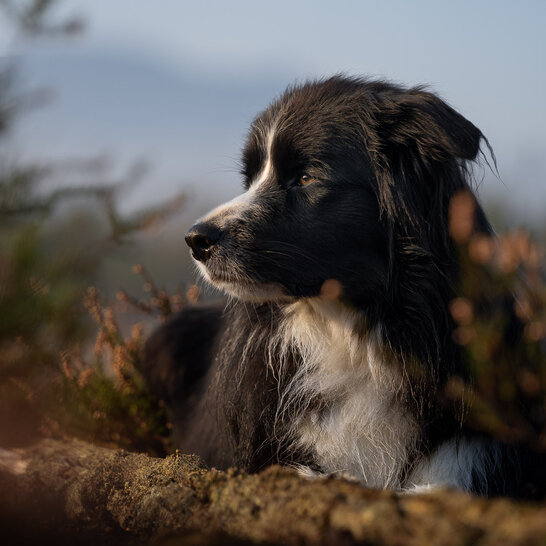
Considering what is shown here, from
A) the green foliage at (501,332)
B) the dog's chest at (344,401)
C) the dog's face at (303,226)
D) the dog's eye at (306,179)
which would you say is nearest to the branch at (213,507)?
the green foliage at (501,332)

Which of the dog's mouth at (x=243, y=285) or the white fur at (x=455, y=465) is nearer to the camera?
the white fur at (x=455, y=465)

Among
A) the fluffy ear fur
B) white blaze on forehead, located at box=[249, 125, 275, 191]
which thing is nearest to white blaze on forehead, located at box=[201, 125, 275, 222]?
white blaze on forehead, located at box=[249, 125, 275, 191]

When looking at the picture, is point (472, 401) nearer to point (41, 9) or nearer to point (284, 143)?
point (284, 143)

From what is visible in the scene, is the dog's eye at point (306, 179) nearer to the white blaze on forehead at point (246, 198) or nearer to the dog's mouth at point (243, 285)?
the white blaze on forehead at point (246, 198)

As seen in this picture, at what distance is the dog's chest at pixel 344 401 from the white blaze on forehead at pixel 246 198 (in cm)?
55

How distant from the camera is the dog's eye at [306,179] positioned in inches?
129

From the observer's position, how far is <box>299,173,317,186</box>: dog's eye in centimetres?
328

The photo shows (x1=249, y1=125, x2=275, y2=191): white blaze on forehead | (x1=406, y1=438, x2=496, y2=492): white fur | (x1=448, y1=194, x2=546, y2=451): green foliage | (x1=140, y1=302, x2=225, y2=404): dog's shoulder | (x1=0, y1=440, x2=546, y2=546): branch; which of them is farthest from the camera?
(x1=140, y1=302, x2=225, y2=404): dog's shoulder

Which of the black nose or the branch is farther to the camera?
the black nose

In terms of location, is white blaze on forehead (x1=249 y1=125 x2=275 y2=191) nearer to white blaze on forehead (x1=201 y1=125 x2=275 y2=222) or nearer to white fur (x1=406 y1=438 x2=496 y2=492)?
white blaze on forehead (x1=201 y1=125 x2=275 y2=222)

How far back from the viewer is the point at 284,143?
3393 mm

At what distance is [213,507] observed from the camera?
2.04 meters

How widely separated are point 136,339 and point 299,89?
2.30 m

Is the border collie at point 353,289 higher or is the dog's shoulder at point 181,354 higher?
the border collie at point 353,289
